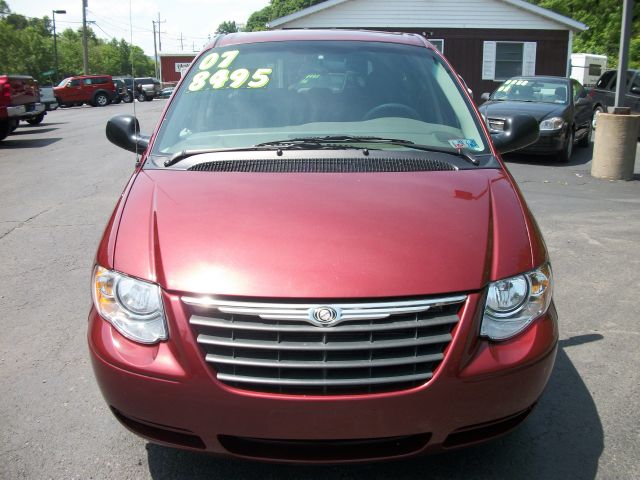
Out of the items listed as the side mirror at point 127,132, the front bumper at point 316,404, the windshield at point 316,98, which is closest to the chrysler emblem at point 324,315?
the front bumper at point 316,404

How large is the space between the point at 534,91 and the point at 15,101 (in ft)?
41.0

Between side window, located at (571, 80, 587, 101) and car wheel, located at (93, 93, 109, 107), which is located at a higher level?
side window, located at (571, 80, 587, 101)

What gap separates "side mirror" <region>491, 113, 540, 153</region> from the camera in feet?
12.5

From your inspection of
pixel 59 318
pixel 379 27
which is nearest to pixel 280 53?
pixel 59 318

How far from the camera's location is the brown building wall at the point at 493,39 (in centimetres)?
2302

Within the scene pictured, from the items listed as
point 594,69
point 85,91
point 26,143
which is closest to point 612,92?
point 26,143

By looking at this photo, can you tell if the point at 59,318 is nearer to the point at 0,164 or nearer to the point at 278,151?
the point at 278,151

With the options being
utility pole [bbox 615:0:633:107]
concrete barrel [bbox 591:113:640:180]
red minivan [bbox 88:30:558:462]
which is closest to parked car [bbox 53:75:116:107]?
utility pole [bbox 615:0:633:107]

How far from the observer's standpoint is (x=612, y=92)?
56.2 feet

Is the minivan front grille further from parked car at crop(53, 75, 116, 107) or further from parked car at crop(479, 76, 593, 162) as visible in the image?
parked car at crop(53, 75, 116, 107)

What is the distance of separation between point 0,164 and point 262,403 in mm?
12159

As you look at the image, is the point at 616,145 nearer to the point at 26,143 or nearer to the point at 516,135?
the point at 516,135

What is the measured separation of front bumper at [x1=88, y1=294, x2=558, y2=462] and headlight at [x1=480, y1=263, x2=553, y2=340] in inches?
1.9

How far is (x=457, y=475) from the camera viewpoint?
8.78ft
